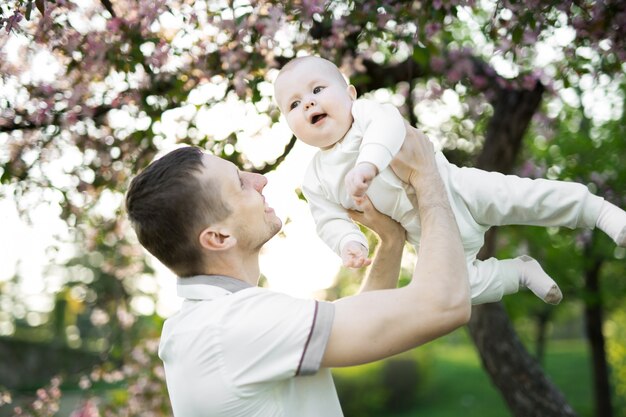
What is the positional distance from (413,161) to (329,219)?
44 cm

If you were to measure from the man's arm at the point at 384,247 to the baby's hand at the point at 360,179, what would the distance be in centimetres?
43

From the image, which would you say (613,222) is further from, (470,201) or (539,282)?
(470,201)

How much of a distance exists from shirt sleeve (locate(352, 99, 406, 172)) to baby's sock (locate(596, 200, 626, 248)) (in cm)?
77

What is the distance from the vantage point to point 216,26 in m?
4.69

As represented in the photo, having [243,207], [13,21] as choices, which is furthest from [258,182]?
[13,21]

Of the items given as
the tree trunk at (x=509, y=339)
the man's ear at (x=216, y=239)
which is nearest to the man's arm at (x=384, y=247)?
the man's ear at (x=216, y=239)

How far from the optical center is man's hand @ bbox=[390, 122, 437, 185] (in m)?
2.79

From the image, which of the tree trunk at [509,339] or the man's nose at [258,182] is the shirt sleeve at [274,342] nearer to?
the man's nose at [258,182]

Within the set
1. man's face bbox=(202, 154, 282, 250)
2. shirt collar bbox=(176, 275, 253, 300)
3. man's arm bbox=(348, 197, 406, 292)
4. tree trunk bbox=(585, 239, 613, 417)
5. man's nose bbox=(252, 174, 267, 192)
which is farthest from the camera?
tree trunk bbox=(585, 239, 613, 417)

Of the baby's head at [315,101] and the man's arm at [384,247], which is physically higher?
the baby's head at [315,101]

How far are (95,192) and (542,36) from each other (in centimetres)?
327

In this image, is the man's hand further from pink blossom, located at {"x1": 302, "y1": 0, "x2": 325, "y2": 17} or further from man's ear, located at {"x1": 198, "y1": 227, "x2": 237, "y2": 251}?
pink blossom, located at {"x1": 302, "y1": 0, "x2": 325, "y2": 17}

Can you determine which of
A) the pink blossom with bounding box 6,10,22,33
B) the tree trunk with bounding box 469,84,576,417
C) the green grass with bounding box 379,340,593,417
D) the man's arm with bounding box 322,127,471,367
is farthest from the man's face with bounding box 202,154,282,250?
the green grass with bounding box 379,340,593,417

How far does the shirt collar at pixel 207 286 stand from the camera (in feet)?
8.15
